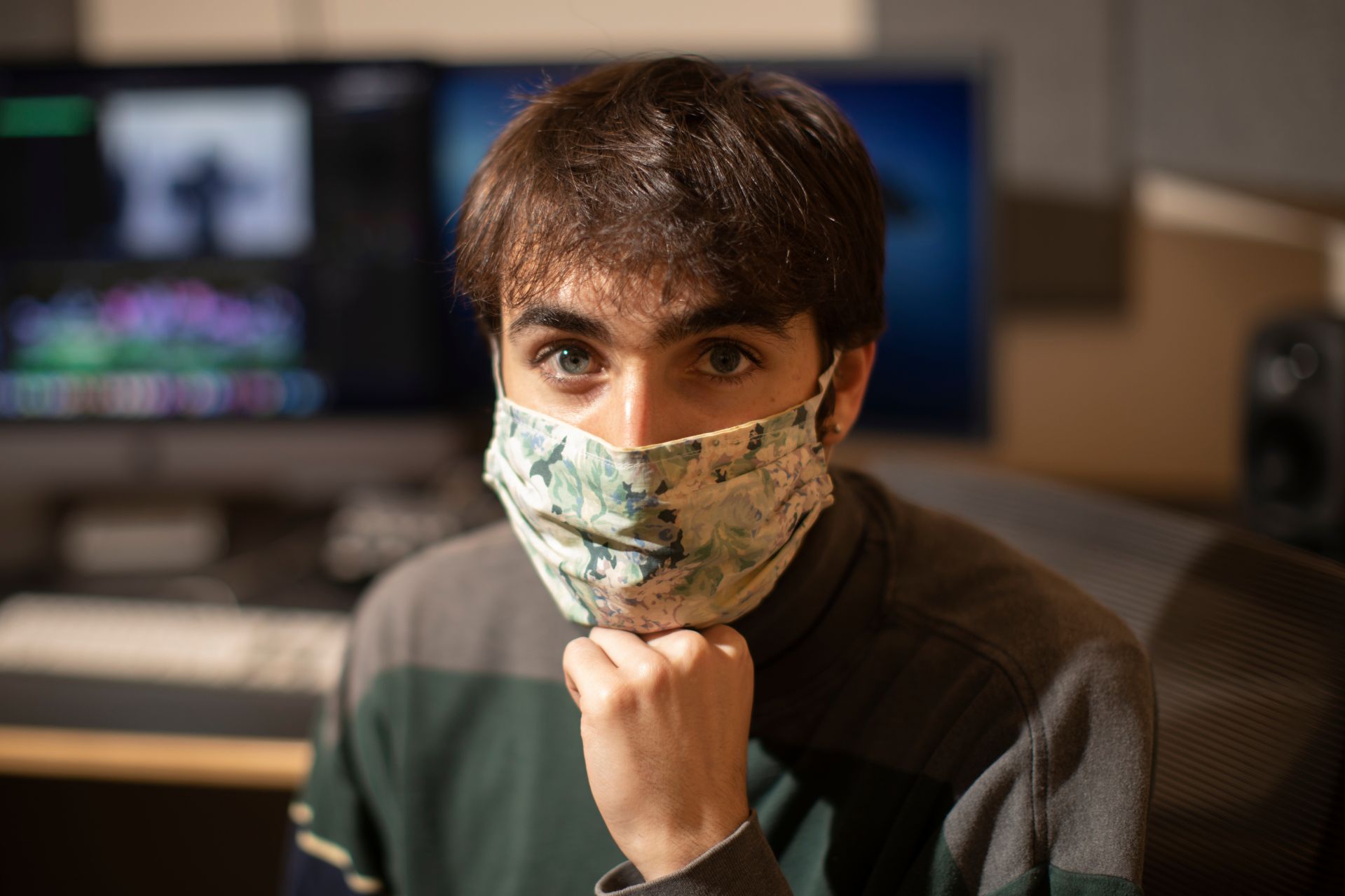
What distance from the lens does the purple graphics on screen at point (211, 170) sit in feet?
4.60

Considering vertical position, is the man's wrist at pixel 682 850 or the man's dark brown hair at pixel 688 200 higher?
the man's dark brown hair at pixel 688 200

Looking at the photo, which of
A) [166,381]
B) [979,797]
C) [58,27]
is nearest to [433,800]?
[979,797]

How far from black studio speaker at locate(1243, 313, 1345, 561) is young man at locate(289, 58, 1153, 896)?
81cm

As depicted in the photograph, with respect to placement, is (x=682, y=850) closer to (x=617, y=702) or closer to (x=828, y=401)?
(x=617, y=702)

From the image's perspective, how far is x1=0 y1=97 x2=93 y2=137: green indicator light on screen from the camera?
1.41m

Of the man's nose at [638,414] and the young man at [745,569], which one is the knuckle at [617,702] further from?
the man's nose at [638,414]

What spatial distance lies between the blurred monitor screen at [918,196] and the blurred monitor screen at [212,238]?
69 millimetres

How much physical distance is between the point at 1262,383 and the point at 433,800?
1.21m

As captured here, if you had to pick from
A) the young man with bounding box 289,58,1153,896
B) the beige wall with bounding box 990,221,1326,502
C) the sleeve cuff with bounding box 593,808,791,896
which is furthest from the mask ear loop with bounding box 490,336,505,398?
the beige wall with bounding box 990,221,1326,502

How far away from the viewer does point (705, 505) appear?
65 cm

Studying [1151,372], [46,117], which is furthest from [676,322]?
[1151,372]

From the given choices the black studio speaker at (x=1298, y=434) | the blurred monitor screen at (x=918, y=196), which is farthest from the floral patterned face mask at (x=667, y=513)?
the black studio speaker at (x=1298, y=434)

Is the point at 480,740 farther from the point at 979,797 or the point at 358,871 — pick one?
the point at 979,797

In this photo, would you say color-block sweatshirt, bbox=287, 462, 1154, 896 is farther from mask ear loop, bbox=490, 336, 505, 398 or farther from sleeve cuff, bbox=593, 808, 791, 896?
mask ear loop, bbox=490, 336, 505, 398
